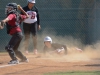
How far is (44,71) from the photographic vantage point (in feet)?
26.3

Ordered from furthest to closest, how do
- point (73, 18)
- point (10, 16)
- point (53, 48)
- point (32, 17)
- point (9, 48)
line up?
point (73, 18) → point (32, 17) → point (53, 48) → point (9, 48) → point (10, 16)

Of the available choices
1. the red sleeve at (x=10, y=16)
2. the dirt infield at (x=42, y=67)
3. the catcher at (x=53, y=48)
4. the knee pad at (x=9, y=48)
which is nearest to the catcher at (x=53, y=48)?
the catcher at (x=53, y=48)

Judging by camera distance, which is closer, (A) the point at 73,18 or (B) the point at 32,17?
(B) the point at 32,17

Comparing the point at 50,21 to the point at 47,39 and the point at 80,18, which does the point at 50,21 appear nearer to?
the point at 80,18

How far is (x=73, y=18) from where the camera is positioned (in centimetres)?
1442

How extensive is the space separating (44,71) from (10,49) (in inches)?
58.5

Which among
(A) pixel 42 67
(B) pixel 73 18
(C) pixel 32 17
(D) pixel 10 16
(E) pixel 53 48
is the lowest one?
(E) pixel 53 48

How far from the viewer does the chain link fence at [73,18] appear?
46.5ft

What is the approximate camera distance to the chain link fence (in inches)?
558

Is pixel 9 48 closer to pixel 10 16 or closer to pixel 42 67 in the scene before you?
pixel 10 16

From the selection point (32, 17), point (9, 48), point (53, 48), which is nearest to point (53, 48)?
point (53, 48)

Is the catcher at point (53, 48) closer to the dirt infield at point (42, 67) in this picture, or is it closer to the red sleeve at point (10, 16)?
the dirt infield at point (42, 67)

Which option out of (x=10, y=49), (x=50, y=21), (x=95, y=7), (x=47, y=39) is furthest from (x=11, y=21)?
(x=95, y=7)

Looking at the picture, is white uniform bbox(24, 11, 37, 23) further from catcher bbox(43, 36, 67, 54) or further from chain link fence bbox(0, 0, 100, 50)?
chain link fence bbox(0, 0, 100, 50)
